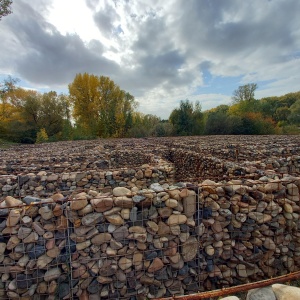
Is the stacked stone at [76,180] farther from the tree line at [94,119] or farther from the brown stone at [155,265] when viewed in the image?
the tree line at [94,119]

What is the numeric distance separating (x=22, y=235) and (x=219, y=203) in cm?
258

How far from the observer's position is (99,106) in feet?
115

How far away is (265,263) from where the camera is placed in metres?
3.00

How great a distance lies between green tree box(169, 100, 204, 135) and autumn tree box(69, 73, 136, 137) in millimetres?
7745

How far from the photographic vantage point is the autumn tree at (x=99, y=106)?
1304 inches

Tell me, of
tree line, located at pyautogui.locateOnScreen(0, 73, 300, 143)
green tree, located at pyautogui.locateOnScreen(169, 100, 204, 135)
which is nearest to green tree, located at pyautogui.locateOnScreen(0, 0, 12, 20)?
tree line, located at pyautogui.locateOnScreen(0, 73, 300, 143)

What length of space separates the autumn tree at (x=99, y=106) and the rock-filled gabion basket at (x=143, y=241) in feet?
101

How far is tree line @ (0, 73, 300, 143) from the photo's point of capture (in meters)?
31.9

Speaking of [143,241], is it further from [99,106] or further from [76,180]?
[99,106]

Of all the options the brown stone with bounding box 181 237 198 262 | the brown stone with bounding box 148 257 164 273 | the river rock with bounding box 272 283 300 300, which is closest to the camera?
the river rock with bounding box 272 283 300 300

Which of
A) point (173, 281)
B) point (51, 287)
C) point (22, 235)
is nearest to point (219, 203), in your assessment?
point (173, 281)

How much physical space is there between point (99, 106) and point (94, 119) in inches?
105

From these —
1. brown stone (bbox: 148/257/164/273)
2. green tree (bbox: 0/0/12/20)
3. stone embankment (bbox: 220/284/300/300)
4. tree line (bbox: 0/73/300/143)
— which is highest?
green tree (bbox: 0/0/12/20)

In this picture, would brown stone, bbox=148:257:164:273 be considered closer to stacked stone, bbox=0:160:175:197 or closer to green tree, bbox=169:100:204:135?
stacked stone, bbox=0:160:175:197
